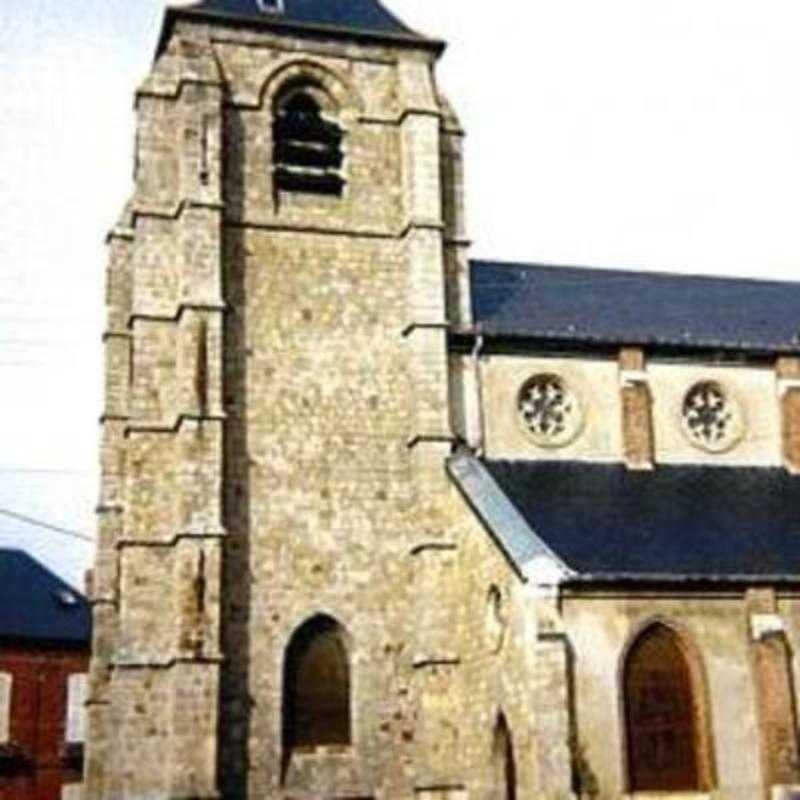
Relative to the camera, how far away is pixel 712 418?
25.7 m

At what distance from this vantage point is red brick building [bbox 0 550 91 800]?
119 ft

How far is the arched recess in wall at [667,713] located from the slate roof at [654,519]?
1064 mm

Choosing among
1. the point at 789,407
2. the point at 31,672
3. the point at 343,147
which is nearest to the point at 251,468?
the point at 343,147

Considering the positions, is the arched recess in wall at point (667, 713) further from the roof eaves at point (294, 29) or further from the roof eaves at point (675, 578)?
the roof eaves at point (294, 29)

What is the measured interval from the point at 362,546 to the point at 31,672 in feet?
56.7

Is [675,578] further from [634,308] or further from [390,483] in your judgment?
[634,308]

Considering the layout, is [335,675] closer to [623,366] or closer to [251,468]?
[251,468]

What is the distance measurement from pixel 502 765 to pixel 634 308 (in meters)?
9.99

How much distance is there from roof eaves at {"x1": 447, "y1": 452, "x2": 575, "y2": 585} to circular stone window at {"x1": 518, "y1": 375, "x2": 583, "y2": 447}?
63.7 inches

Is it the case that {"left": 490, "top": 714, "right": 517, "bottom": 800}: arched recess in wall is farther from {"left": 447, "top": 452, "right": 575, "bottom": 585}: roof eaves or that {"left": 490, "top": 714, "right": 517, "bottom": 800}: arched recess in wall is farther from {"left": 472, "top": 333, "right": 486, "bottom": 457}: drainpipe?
{"left": 472, "top": 333, "right": 486, "bottom": 457}: drainpipe

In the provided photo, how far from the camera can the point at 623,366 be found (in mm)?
25250

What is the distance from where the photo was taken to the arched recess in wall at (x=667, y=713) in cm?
1984

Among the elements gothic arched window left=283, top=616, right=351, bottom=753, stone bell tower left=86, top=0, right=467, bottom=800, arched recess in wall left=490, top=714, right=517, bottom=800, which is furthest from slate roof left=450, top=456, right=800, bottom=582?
gothic arched window left=283, top=616, right=351, bottom=753

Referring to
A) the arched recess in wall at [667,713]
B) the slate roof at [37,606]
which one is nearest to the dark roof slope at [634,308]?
the arched recess in wall at [667,713]
